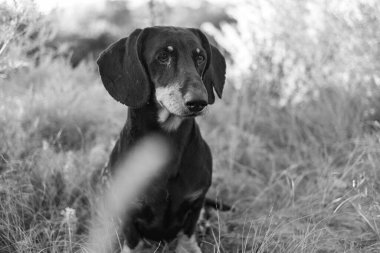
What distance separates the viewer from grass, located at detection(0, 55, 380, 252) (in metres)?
2.87

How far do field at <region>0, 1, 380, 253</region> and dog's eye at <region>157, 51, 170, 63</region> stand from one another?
1.04 m

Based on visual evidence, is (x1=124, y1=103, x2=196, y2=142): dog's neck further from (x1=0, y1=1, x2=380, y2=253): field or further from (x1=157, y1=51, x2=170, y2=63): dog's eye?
(x1=0, y1=1, x2=380, y2=253): field

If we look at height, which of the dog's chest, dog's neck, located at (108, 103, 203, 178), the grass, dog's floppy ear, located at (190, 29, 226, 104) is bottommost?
the grass

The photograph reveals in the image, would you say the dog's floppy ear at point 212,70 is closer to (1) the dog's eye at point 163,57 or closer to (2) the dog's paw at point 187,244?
(1) the dog's eye at point 163,57

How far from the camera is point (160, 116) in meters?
2.70

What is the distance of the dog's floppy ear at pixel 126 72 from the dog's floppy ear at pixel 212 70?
40cm

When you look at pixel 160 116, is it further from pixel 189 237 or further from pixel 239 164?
pixel 239 164

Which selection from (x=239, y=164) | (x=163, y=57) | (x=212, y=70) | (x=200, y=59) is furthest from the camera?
(x=239, y=164)

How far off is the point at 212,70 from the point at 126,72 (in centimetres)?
54

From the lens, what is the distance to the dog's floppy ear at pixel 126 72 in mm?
2611

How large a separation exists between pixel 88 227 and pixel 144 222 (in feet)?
1.70

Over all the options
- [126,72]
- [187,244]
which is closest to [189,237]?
[187,244]

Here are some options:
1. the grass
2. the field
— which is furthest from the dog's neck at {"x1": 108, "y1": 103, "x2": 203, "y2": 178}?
the field

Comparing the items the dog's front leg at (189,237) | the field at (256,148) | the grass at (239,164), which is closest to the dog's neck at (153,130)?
the dog's front leg at (189,237)
